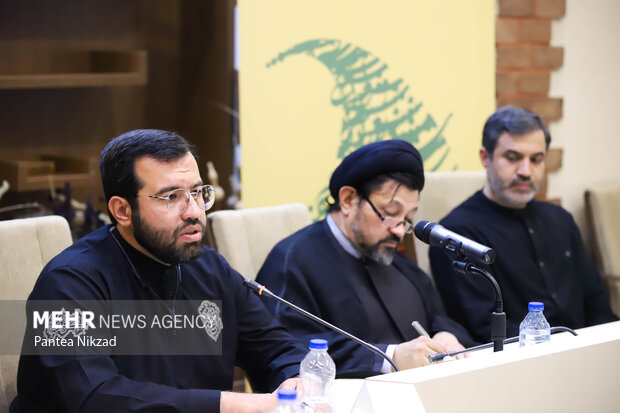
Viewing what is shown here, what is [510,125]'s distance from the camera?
10.9ft

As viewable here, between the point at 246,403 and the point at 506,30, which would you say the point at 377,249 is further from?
the point at 506,30

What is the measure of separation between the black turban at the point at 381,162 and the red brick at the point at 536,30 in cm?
164

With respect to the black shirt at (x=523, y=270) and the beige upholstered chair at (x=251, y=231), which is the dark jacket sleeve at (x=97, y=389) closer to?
the beige upholstered chair at (x=251, y=231)

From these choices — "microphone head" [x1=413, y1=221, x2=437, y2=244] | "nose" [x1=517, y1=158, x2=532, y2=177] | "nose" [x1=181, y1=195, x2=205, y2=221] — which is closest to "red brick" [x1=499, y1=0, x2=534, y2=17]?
"nose" [x1=517, y1=158, x2=532, y2=177]

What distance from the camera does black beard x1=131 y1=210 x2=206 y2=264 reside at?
6.84 feet

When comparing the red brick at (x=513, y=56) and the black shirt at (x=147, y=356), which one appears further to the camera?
the red brick at (x=513, y=56)

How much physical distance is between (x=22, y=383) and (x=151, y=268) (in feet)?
1.34

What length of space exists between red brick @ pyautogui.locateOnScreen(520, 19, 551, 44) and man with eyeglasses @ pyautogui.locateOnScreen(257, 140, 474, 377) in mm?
1647

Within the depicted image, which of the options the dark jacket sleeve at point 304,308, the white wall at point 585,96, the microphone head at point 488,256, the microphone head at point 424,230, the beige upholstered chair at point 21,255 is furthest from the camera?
the white wall at point 585,96

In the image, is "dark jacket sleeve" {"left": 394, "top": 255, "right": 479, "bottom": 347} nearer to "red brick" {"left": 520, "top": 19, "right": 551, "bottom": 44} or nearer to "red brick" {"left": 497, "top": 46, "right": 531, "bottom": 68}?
"red brick" {"left": 497, "top": 46, "right": 531, "bottom": 68}

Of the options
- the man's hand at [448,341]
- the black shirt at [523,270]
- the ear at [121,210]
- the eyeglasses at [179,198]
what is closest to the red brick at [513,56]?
the black shirt at [523,270]

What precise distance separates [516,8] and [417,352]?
232cm

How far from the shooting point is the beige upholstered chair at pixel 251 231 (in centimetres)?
282

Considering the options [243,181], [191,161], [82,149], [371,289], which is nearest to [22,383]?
[191,161]
